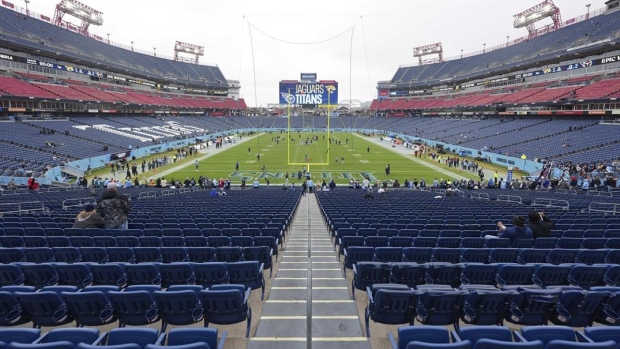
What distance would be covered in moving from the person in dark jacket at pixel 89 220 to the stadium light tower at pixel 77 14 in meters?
79.3

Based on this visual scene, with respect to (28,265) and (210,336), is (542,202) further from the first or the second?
(28,265)

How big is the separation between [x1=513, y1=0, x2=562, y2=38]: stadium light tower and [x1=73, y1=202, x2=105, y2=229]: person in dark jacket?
89.7 m

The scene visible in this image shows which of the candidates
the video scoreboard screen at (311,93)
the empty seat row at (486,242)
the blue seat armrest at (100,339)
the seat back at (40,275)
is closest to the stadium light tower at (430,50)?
the video scoreboard screen at (311,93)

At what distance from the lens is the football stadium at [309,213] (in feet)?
13.4

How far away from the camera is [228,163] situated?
1559 inches

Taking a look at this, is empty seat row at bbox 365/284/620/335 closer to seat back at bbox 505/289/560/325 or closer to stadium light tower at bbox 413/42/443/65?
seat back at bbox 505/289/560/325

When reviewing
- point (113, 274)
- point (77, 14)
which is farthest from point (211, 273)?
point (77, 14)

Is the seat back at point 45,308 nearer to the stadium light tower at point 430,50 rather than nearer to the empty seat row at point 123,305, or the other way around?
the empty seat row at point 123,305

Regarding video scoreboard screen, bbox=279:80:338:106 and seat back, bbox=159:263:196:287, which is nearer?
seat back, bbox=159:263:196:287

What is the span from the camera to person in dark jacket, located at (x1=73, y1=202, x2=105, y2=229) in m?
7.93

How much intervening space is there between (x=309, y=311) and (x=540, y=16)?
92.0 m

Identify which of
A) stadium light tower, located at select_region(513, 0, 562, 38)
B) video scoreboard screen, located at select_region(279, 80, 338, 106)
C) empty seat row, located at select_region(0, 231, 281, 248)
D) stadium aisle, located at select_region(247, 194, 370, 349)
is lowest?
stadium aisle, located at select_region(247, 194, 370, 349)

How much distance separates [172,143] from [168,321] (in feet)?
168

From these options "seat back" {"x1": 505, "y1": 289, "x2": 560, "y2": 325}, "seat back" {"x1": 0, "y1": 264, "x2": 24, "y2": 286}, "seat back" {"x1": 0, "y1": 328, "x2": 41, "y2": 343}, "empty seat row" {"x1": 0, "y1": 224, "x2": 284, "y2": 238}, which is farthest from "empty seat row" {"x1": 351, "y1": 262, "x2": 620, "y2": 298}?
"seat back" {"x1": 0, "y1": 264, "x2": 24, "y2": 286}
